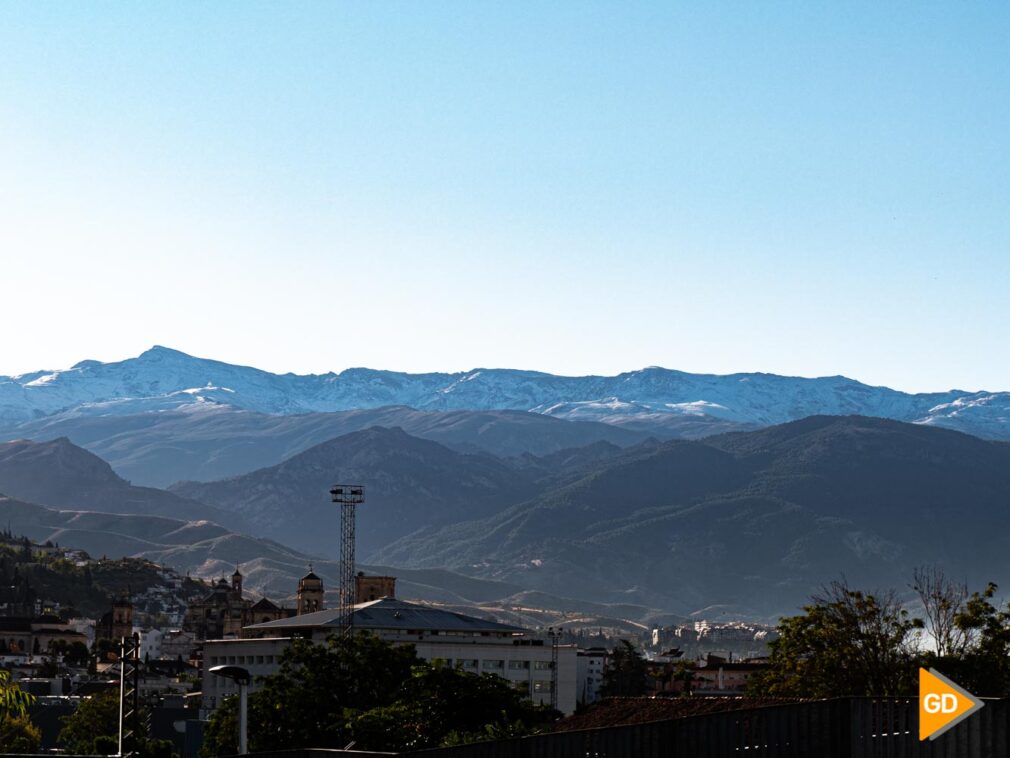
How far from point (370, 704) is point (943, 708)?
260 feet

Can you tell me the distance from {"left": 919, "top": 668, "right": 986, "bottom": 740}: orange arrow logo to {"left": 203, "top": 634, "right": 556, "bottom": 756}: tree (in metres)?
56.3

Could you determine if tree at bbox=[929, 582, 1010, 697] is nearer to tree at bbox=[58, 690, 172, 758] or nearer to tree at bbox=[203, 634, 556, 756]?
tree at bbox=[203, 634, 556, 756]

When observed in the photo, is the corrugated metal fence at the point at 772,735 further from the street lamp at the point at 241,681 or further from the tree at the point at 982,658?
the tree at the point at 982,658

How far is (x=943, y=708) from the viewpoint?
3875cm

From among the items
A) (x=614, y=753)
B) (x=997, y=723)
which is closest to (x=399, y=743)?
(x=614, y=753)

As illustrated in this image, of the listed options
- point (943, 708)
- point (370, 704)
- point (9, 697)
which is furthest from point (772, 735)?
point (370, 704)

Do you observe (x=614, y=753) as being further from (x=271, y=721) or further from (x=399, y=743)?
(x=271, y=721)

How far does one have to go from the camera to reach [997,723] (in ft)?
124

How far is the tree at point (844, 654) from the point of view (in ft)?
321

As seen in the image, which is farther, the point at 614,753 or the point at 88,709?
the point at 88,709

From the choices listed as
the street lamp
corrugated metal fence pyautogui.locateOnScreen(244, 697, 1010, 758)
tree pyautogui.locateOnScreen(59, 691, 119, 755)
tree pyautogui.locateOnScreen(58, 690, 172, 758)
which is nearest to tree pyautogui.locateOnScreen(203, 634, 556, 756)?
the street lamp

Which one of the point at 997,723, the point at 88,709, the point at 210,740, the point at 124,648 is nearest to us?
the point at 997,723

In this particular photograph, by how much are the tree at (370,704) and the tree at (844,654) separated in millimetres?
14602

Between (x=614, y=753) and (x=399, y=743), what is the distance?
52.5 m
